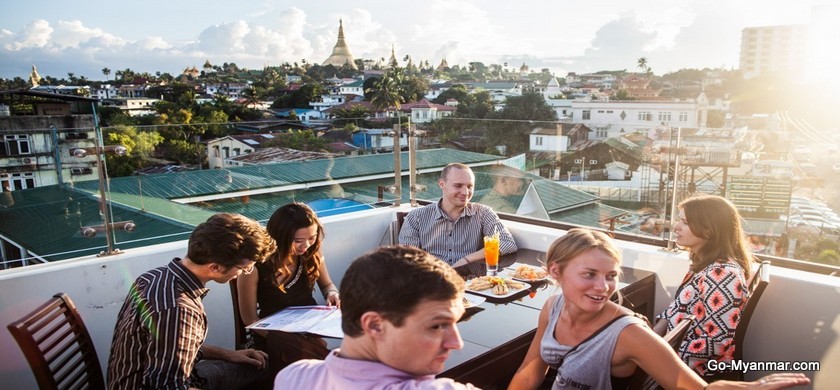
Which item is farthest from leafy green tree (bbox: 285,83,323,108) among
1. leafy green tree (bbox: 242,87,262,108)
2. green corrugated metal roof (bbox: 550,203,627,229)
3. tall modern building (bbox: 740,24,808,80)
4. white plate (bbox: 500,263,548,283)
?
tall modern building (bbox: 740,24,808,80)

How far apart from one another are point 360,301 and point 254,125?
3.49 meters

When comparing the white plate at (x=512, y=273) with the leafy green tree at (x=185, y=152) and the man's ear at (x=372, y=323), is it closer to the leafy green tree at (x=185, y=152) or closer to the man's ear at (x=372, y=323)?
the man's ear at (x=372, y=323)

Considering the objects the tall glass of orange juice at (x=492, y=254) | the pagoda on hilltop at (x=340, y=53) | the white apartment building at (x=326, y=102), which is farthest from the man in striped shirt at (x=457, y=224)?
the pagoda on hilltop at (x=340, y=53)

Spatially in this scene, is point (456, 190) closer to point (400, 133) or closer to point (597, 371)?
point (400, 133)

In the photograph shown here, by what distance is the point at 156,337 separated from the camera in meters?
1.40

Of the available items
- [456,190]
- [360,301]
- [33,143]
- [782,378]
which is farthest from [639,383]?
[33,143]

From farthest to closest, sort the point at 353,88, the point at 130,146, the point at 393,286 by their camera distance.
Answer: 1. the point at 353,88
2. the point at 130,146
3. the point at 393,286

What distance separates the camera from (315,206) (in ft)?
12.3

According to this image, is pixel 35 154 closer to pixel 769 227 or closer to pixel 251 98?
pixel 769 227

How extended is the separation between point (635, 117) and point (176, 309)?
1099 inches

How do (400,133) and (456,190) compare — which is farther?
(400,133)

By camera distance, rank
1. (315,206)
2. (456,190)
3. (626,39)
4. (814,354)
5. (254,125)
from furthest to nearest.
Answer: (626,39) < (254,125) < (315,206) < (456,190) < (814,354)

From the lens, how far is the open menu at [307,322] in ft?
5.53

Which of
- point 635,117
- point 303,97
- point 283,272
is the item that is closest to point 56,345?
point 283,272
